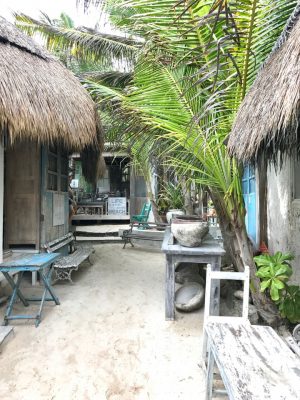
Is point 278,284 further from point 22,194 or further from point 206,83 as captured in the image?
point 22,194

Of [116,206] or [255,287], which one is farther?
[116,206]

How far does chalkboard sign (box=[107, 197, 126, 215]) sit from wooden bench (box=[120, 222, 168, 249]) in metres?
2.25

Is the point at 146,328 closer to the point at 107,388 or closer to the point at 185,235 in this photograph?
the point at 107,388

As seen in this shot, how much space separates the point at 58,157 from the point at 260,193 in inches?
146

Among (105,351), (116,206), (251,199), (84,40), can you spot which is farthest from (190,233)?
(116,206)

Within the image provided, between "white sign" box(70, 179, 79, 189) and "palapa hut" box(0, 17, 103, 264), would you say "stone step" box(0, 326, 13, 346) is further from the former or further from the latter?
"white sign" box(70, 179, 79, 189)

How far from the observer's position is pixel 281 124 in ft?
5.75

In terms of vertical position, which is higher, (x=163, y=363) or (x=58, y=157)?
(x=58, y=157)

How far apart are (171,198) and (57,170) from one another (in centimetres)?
399

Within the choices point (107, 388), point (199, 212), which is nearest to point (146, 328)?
point (107, 388)

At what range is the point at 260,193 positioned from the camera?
4.57 meters

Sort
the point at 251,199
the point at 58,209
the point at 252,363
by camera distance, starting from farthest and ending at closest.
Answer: the point at 251,199 < the point at 58,209 < the point at 252,363

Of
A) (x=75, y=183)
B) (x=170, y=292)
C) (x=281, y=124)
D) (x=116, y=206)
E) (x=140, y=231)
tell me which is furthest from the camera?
(x=75, y=183)

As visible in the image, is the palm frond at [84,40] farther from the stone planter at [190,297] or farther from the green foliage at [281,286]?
the green foliage at [281,286]
